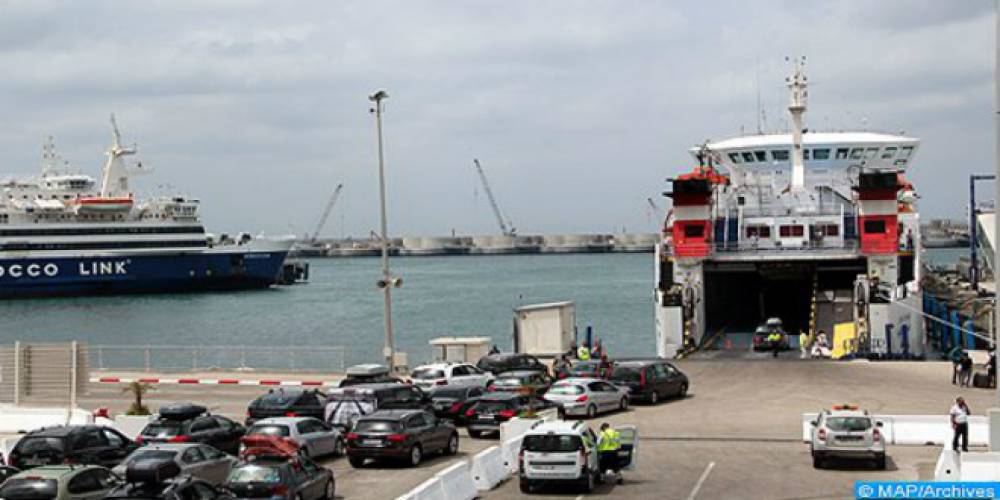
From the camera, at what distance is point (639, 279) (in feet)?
643

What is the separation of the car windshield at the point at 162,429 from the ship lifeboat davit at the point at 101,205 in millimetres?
130861

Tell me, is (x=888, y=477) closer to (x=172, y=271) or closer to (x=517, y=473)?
(x=517, y=473)

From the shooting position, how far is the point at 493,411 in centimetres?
2672

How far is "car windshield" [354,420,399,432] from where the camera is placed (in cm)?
2252

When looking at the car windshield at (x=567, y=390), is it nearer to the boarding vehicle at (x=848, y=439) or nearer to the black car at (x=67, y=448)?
the boarding vehicle at (x=848, y=439)

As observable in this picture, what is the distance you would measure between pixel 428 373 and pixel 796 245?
21.3 metres

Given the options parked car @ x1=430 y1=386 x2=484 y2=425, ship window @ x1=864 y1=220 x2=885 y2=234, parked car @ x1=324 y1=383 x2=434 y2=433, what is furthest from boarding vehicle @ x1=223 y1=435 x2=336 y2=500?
ship window @ x1=864 y1=220 x2=885 y2=234

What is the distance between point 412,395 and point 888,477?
36.9 ft

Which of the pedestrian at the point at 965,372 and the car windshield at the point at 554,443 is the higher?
the car windshield at the point at 554,443

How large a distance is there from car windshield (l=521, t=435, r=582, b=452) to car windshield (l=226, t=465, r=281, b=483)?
423 centimetres

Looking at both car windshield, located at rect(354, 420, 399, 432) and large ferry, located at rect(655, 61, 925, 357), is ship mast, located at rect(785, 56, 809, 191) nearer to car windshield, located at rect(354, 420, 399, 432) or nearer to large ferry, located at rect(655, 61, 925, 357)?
large ferry, located at rect(655, 61, 925, 357)

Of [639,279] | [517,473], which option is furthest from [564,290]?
[517,473]

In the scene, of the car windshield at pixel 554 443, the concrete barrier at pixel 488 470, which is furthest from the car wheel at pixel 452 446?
the car windshield at pixel 554 443

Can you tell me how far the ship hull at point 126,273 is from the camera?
144875 millimetres
